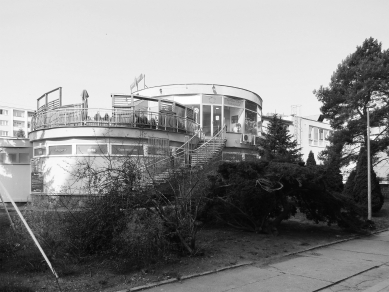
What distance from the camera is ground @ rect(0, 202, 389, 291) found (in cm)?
716

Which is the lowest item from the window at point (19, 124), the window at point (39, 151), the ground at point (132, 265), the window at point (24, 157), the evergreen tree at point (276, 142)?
the ground at point (132, 265)

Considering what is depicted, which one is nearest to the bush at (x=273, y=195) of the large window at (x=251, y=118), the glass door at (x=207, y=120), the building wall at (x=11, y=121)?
the glass door at (x=207, y=120)

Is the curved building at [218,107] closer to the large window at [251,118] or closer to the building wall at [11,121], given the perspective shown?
the large window at [251,118]

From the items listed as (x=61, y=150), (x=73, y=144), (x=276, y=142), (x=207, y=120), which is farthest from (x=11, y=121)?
(x=276, y=142)

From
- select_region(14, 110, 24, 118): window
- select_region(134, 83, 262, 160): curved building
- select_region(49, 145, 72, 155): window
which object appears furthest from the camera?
select_region(14, 110, 24, 118): window

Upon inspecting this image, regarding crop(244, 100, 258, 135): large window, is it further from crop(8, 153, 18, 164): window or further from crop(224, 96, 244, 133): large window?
crop(8, 153, 18, 164): window

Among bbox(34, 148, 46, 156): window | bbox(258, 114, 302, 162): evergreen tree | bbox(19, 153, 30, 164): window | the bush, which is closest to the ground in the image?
the bush

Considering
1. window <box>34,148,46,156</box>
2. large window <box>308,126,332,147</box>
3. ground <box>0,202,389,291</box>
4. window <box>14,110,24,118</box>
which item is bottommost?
ground <box>0,202,389,291</box>

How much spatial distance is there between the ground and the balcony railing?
724cm

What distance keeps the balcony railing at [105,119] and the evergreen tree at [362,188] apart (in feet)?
33.5

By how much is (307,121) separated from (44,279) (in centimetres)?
3999

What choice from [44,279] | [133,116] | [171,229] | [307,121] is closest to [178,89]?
[133,116]

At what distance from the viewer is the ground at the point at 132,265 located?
7160mm

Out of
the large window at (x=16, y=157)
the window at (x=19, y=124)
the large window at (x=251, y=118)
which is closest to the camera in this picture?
the large window at (x=16, y=157)
